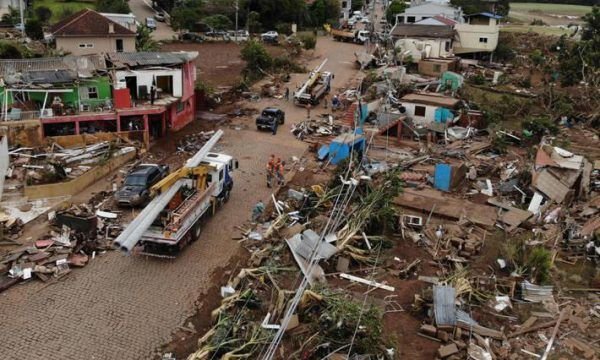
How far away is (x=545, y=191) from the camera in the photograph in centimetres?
2377

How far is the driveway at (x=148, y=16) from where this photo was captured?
213 ft

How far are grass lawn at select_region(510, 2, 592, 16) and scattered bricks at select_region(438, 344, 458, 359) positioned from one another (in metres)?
103

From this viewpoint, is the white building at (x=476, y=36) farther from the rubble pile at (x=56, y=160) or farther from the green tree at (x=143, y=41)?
the rubble pile at (x=56, y=160)

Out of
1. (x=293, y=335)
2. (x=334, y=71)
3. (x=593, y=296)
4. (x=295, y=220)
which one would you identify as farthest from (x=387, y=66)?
(x=293, y=335)

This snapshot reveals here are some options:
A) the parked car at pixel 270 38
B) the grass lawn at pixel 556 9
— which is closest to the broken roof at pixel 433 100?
the parked car at pixel 270 38

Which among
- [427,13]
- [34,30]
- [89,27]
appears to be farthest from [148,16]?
[427,13]

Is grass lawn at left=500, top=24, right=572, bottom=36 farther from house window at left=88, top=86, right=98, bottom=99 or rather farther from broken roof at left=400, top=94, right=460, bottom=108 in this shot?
house window at left=88, top=86, right=98, bottom=99

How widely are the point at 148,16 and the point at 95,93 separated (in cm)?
4999

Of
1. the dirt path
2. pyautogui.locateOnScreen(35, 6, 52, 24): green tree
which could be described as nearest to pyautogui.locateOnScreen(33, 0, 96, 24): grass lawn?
pyautogui.locateOnScreen(35, 6, 52, 24): green tree

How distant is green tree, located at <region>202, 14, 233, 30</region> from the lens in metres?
67.3

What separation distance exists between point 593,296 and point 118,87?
2263 centimetres

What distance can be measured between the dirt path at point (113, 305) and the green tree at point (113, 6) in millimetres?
49522

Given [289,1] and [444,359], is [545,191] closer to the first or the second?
[444,359]

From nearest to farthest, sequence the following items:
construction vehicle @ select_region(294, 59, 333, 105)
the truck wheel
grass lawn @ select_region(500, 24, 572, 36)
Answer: the truck wheel
construction vehicle @ select_region(294, 59, 333, 105)
grass lawn @ select_region(500, 24, 572, 36)
